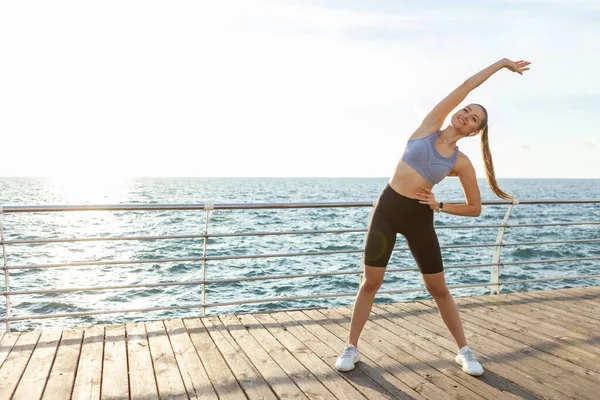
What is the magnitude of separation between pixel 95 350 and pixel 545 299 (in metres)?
4.18

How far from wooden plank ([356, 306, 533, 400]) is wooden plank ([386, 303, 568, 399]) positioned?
0.28ft

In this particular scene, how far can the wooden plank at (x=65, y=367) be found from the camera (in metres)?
3.03

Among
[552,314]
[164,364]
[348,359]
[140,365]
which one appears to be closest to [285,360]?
[348,359]

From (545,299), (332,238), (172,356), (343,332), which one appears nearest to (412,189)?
(343,332)

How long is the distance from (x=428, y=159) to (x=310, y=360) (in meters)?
1.52

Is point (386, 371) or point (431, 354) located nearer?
point (386, 371)

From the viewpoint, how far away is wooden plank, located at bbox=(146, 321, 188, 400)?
9.91 feet

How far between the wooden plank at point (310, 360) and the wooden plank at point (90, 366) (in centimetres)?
121

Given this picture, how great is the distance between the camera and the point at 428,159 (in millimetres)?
3117

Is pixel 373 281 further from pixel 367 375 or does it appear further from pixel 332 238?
pixel 332 238

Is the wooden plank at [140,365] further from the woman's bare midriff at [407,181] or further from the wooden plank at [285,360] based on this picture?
the woman's bare midriff at [407,181]

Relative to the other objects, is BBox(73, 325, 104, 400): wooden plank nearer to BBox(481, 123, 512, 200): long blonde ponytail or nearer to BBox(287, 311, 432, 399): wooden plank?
BBox(287, 311, 432, 399): wooden plank

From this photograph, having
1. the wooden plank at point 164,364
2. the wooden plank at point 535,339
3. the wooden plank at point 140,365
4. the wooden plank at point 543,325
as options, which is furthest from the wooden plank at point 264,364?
the wooden plank at point 543,325

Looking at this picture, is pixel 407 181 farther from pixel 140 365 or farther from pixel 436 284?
pixel 140 365
